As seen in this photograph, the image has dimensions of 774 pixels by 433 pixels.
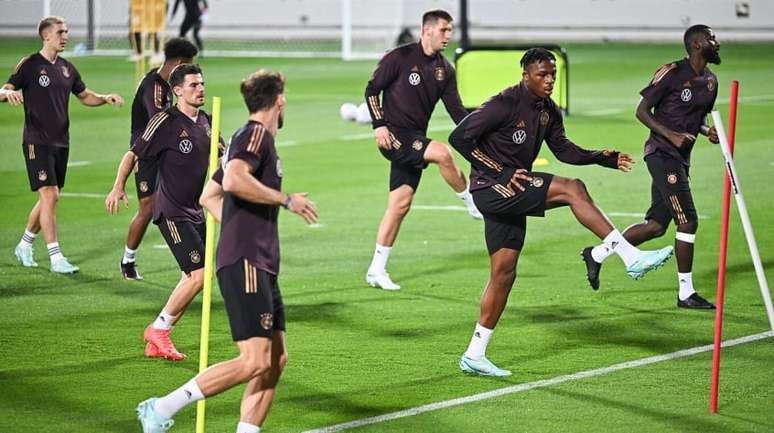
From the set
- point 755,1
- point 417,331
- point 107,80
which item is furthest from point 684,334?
point 755,1

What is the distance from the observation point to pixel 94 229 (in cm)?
1625

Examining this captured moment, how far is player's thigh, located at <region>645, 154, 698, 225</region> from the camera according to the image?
39.3 ft

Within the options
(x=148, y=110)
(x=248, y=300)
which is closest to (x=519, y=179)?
(x=248, y=300)

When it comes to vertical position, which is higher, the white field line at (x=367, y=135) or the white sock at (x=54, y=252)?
the white sock at (x=54, y=252)

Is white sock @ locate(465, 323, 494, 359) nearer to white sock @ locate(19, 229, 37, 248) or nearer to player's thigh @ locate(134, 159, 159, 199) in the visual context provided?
player's thigh @ locate(134, 159, 159, 199)

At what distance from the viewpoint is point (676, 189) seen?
39.3 feet

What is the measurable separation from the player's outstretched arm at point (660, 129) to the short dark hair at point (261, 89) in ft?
16.7

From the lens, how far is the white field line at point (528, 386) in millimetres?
8609

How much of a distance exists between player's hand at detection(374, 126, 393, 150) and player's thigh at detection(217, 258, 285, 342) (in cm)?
550

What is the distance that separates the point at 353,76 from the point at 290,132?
11.8 metres

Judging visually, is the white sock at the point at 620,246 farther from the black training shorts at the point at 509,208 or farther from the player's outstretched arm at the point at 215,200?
the player's outstretched arm at the point at 215,200

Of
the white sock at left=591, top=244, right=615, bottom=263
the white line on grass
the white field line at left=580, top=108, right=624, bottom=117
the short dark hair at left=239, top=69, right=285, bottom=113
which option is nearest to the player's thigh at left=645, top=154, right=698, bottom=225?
the white sock at left=591, top=244, right=615, bottom=263

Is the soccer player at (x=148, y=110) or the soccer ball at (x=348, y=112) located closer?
the soccer player at (x=148, y=110)

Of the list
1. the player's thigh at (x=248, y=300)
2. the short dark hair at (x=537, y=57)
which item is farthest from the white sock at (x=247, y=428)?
the short dark hair at (x=537, y=57)
